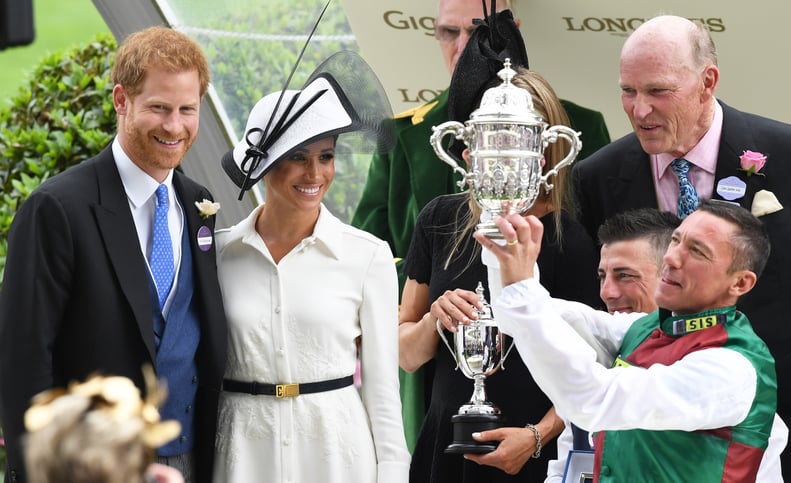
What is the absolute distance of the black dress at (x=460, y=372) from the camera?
380cm

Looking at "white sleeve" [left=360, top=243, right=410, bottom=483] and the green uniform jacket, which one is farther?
the green uniform jacket

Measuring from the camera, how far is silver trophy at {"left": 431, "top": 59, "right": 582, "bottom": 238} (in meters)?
3.11

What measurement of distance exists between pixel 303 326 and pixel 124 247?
1.64ft

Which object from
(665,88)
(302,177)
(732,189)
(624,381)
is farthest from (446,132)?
(732,189)

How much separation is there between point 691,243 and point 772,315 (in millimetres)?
905

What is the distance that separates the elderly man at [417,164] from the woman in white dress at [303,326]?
876 millimetres

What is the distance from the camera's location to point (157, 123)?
3475 mm

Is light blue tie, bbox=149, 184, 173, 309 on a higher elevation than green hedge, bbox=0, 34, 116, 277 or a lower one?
lower

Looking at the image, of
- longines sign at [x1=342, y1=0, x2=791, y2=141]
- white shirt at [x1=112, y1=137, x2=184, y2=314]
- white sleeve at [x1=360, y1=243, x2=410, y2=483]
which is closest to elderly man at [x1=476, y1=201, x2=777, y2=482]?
white sleeve at [x1=360, y1=243, x2=410, y2=483]

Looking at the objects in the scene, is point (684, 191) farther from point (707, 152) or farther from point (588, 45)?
point (588, 45)

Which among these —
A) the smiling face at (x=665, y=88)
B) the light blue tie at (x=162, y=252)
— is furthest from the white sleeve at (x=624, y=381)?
the smiling face at (x=665, y=88)

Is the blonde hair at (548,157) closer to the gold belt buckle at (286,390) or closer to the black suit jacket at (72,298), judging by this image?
the gold belt buckle at (286,390)

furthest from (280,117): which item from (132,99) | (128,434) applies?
(128,434)

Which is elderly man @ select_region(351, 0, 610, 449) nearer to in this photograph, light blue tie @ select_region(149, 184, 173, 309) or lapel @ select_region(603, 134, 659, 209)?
lapel @ select_region(603, 134, 659, 209)
